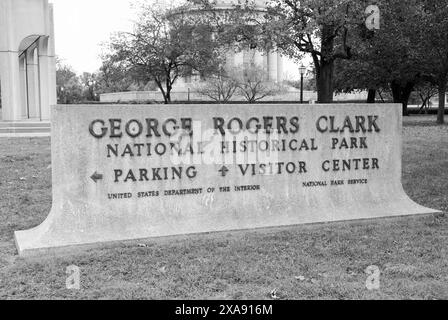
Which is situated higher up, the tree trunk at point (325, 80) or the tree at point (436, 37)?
the tree at point (436, 37)

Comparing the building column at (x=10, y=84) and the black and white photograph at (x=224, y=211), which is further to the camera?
the building column at (x=10, y=84)

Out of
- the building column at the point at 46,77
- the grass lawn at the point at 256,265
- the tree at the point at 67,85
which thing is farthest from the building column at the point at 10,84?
the tree at the point at 67,85

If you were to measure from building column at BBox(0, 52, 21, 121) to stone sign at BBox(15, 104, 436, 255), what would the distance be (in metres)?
18.2

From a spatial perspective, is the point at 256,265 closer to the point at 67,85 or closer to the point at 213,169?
the point at 213,169

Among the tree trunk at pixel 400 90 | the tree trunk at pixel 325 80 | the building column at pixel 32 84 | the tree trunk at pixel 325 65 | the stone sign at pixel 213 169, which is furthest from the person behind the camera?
the tree trunk at pixel 400 90

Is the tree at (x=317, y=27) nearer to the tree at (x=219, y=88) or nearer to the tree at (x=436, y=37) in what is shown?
the tree at (x=436, y=37)

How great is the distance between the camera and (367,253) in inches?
229

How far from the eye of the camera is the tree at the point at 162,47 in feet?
115

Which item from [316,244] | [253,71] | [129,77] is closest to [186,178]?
[316,244]

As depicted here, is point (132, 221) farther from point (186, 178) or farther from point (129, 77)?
point (129, 77)

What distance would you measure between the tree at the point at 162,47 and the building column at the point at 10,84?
13.6 metres

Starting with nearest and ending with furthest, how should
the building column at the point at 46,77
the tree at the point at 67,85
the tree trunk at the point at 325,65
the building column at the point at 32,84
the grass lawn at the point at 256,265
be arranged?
the grass lawn at the point at 256,265 → the building column at the point at 46,77 → the tree trunk at the point at 325,65 → the building column at the point at 32,84 → the tree at the point at 67,85

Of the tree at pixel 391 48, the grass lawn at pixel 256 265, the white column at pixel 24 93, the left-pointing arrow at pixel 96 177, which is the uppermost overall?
the tree at pixel 391 48

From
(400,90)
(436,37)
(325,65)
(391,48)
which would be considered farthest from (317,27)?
(400,90)
